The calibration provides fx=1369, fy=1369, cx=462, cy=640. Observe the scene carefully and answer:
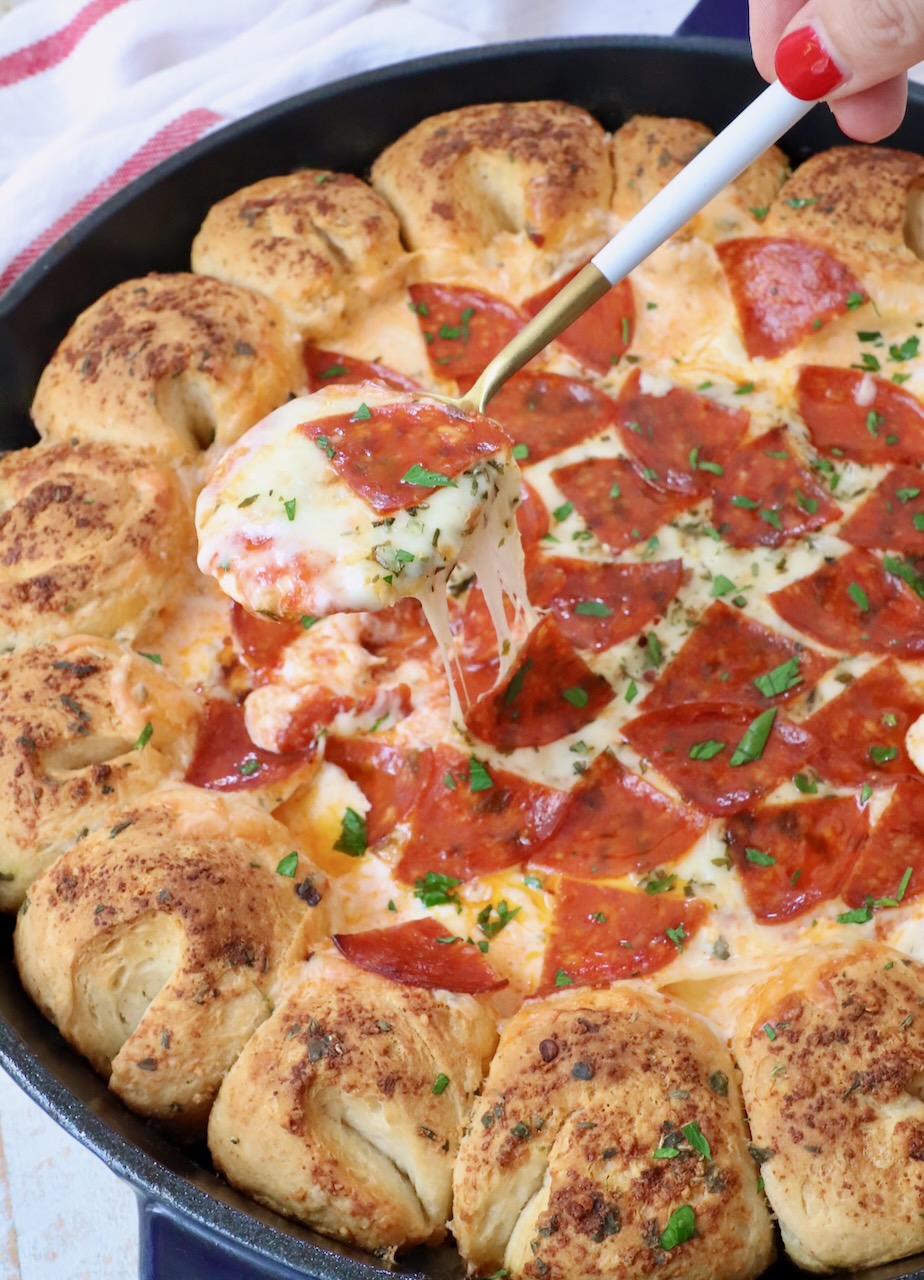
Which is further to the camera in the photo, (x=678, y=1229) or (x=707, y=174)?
(x=707, y=174)

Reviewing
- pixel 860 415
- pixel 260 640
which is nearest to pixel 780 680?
pixel 860 415

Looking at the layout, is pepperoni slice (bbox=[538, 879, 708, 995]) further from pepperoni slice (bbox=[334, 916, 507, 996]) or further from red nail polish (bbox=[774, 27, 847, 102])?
red nail polish (bbox=[774, 27, 847, 102])

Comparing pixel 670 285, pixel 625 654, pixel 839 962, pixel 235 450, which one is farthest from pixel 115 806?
pixel 670 285

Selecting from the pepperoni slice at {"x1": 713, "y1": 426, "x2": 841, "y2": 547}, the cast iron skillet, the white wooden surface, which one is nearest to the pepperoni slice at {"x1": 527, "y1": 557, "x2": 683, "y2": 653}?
the pepperoni slice at {"x1": 713, "y1": 426, "x2": 841, "y2": 547}

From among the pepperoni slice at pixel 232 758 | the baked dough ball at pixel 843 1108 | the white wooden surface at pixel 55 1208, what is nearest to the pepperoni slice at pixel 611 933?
the baked dough ball at pixel 843 1108

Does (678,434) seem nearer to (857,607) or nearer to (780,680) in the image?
(857,607)

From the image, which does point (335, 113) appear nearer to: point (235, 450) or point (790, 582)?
point (235, 450)
